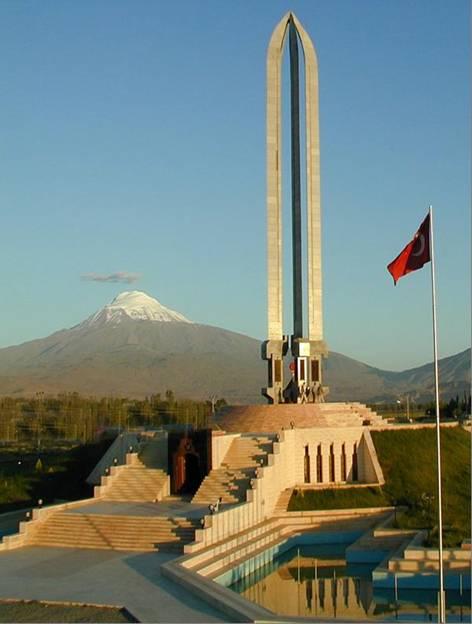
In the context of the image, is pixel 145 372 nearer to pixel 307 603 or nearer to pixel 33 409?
pixel 33 409

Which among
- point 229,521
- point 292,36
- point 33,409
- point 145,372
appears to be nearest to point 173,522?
point 229,521

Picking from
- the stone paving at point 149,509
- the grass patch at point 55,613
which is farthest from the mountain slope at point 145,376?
the grass patch at point 55,613

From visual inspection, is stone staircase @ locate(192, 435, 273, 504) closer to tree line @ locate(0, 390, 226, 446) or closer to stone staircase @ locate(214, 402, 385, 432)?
stone staircase @ locate(214, 402, 385, 432)

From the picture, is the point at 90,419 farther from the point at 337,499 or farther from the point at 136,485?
the point at 337,499

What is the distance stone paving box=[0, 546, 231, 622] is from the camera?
14252 mm

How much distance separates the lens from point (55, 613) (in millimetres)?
14227

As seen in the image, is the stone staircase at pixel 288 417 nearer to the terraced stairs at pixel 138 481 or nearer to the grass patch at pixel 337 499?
the grass patch at pixel 337 499

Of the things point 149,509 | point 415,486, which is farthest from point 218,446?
point 415,486

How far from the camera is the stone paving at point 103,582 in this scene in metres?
14.3

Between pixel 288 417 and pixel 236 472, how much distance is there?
3955mm

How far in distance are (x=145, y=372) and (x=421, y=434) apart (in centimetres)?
13429

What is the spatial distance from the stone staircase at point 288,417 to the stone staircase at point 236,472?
5.42 feet

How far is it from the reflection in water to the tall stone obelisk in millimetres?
10955

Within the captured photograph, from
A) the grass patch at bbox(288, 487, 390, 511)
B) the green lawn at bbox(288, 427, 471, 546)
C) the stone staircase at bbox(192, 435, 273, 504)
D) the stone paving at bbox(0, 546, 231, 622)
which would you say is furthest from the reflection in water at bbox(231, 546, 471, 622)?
the grass patch at bbox(288, 487, 390, 511)
